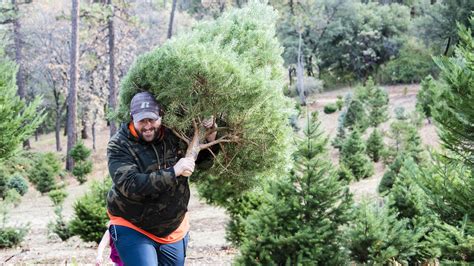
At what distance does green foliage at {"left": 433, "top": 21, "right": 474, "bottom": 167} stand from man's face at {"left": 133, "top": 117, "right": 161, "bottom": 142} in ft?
9.00

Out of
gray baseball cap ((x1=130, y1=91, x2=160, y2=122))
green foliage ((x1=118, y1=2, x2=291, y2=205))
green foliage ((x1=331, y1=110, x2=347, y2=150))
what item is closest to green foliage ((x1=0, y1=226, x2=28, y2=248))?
green foliage ((x1=118, y1=2, x2=291, y2=205))

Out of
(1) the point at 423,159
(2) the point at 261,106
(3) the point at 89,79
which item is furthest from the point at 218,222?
(3) the point at 89,79

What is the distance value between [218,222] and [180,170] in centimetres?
959

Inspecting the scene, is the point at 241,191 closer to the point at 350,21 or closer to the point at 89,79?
the point at 89,79

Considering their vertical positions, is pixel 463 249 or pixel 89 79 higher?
pixel 463 249

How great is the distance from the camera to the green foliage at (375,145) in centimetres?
1948

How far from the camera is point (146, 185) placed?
11.0ft

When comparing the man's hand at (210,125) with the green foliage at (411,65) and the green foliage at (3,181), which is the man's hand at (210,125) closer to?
the green foliage at (3,181)

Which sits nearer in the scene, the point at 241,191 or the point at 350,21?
the point at 241,191

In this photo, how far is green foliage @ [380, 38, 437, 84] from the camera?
1387 inches

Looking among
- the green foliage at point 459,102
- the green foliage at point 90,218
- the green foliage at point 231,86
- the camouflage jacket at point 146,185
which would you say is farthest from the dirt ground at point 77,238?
the green foliage at point 231,86

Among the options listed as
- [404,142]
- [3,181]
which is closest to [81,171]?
[3,181]

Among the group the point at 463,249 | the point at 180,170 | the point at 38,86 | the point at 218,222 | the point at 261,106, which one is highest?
the point at 261,106

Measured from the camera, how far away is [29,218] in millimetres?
15062
